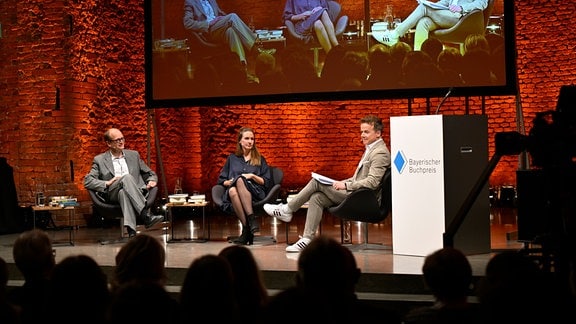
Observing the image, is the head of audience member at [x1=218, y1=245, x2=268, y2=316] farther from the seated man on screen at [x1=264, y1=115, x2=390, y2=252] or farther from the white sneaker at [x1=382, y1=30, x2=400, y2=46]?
the white sneaker at [x1=382, y1=30, x2=400, y2=46]

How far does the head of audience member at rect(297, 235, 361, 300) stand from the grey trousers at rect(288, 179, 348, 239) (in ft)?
12.9

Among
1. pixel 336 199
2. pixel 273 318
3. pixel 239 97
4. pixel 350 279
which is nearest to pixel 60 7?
pixel 239 97

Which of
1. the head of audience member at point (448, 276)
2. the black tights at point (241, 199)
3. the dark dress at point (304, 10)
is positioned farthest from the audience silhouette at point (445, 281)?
the dark dress at point (304, 10)

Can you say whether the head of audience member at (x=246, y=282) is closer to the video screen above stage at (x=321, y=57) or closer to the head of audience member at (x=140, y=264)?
the head of audience member at (x=140, y=264)

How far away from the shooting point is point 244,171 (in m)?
7.39

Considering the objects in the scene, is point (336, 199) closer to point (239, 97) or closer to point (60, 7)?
point (239, 97)

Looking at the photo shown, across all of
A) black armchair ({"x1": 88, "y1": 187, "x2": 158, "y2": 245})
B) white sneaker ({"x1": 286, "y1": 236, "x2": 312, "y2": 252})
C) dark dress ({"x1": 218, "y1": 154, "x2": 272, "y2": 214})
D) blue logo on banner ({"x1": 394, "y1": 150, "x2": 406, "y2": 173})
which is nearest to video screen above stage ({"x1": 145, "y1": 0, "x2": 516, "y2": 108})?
dark dress ({"x1": 218, "y1": 154, "x2": 272, "y2": 214})

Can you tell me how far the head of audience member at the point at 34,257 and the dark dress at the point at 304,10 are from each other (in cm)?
530

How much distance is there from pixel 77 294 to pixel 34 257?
934 millimetres

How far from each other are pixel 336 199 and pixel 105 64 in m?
4.15

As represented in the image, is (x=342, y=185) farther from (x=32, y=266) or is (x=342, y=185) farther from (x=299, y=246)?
(x=32, y=266)

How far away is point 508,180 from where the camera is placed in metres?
10.7

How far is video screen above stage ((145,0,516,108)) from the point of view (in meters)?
7.76

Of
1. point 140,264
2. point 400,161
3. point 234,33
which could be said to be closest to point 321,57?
point 234,33
